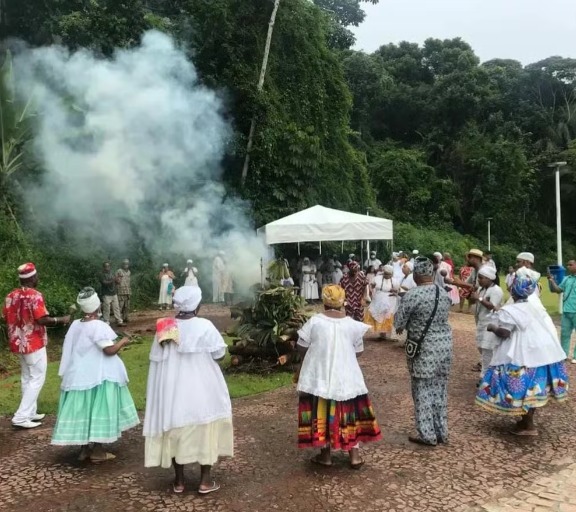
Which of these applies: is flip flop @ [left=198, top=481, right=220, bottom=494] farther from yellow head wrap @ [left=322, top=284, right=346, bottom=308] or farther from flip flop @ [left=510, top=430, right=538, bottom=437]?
flip flop @ [left=510, top=430, right=538, bottom=437]

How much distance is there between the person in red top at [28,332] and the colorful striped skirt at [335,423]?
2620 millimetres

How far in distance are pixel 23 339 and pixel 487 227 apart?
30601 mm

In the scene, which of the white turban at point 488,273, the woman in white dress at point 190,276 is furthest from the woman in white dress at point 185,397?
the woman in white dress at point 190,276

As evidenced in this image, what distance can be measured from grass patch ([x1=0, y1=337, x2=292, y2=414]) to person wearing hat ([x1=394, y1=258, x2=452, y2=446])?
259cm

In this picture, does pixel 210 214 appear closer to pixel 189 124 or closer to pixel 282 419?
pixel 189 124

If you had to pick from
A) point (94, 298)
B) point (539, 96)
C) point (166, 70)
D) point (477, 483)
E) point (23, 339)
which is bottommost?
point (477, 483)

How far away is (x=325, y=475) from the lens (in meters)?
4.43

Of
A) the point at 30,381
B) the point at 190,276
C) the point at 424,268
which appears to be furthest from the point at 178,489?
the point at 190,276

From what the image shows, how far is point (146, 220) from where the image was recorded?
16109 millimetres

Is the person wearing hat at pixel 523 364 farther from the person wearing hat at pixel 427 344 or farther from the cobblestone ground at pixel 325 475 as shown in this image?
the person wearing hat at pixel 427 344

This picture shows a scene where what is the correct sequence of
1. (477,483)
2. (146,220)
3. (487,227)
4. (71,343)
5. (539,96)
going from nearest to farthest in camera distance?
(477,483) < (71,343) < (146,220) < (487,227) < (539,96)

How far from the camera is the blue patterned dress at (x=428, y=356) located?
4.93 m

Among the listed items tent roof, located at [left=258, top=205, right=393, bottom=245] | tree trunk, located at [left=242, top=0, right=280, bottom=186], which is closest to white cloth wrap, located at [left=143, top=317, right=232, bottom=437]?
tent roof, located at [left=258, top=205, right=393, bottom=245]

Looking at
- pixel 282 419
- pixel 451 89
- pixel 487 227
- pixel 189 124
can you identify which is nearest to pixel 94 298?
pixel 282 419
